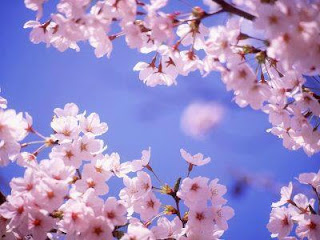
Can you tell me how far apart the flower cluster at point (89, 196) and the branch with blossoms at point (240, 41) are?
946mm

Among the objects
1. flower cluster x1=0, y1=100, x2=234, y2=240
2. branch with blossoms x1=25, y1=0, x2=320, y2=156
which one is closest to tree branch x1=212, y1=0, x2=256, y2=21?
branch with blossoms x1=25, y1=0, x2=320, y2=156

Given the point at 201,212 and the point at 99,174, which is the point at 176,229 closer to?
the point at 201,212

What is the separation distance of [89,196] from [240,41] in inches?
78.4

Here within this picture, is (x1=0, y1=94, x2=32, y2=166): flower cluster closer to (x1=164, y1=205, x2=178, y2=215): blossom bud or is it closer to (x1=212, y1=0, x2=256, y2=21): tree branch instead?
(x1=164, y1=205, x2=178, y2=215): blossom bud

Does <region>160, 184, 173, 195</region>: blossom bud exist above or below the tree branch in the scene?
below

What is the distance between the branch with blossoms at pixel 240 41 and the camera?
2.38 metres

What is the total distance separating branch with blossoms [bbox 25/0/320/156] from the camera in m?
2.38

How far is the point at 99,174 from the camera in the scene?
3430 mm

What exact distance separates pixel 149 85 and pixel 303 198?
2.15m

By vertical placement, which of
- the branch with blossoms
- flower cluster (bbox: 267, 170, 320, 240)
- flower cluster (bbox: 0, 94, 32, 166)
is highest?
the branch with blossoms

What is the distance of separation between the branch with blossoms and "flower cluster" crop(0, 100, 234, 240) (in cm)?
95

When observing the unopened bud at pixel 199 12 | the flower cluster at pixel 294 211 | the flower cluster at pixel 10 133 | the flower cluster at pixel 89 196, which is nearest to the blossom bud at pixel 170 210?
the flower cluster at pixel 89 196

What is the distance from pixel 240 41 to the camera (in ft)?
9.47

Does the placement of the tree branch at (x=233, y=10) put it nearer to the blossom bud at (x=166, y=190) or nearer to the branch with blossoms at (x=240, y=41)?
the branch with blossoms at (x=240, y=41)
